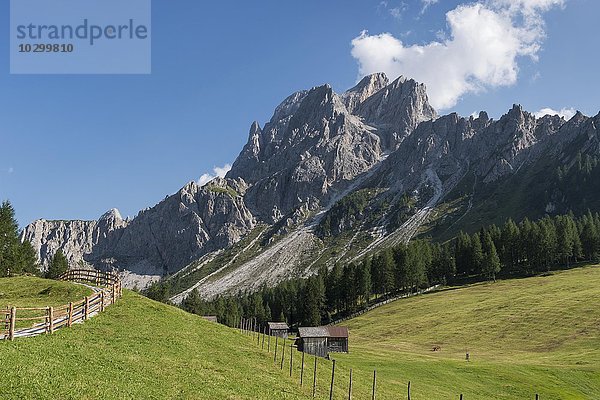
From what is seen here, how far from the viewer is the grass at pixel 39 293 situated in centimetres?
4481

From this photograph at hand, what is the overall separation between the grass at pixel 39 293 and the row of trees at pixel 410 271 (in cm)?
8675

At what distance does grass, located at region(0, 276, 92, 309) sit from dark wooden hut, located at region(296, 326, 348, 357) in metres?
30.4

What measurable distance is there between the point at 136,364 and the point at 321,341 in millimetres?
41279

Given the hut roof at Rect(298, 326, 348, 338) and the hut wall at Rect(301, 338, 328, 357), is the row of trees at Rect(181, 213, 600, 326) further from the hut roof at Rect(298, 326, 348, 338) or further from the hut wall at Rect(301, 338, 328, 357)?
the hut wall at Rect(301, 338, 328, 357)

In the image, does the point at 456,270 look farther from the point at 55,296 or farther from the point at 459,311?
the point at 55,296

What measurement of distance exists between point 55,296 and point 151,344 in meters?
20.8

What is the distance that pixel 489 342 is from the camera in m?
77.0

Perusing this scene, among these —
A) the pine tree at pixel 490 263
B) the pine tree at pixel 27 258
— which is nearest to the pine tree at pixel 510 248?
the pine tree at pixel 490 263

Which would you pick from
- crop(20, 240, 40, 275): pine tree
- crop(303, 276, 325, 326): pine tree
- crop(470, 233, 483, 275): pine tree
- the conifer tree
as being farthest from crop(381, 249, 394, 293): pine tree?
crop(20, 240, 40, 275): pine tree

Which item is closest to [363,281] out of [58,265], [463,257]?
[463,257]

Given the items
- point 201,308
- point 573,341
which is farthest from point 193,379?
point 201,308

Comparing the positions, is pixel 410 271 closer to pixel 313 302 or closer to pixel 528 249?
pixel 313 302

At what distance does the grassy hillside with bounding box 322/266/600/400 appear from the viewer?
48.7 meters

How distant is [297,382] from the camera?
116ft
